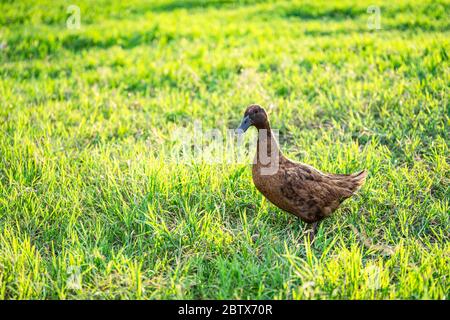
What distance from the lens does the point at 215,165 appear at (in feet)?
14.2

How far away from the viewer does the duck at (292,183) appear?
3.47m

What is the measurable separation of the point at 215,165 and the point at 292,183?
1044 mm

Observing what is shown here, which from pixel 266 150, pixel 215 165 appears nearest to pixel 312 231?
pixel 266 150

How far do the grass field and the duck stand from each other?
0.72 ft

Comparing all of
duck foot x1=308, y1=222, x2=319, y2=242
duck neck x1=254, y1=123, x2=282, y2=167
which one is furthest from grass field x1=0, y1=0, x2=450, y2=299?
duck neck x1=254, y1=123, x2=282, y2=167

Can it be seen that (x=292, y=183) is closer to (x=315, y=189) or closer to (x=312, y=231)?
(x=315, y=189)

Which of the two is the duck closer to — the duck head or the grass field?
the duck head

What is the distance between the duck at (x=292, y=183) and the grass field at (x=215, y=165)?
219 mm

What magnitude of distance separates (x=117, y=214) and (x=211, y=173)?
34.4 inches

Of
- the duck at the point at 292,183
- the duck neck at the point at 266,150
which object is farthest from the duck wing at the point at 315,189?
the duck neck at the point at 266,150

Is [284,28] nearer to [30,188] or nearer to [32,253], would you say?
[30,188]

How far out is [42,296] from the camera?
304 centimetres

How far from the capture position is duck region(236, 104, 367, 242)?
3.47 meters

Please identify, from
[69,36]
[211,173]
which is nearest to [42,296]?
[211,173]
